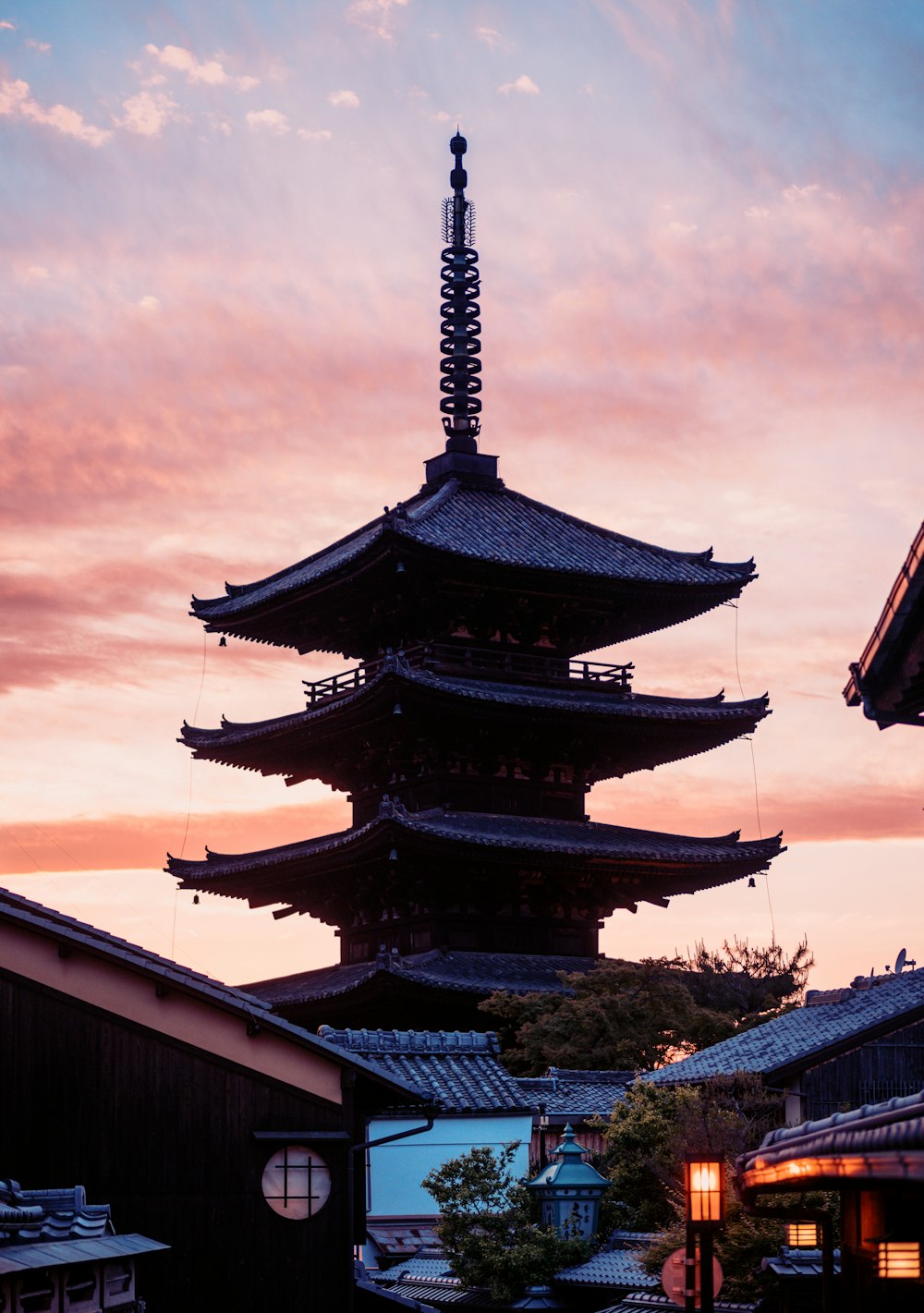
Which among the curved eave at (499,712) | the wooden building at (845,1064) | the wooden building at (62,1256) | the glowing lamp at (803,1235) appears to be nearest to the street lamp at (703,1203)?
the glowing lamp at (803,1235)

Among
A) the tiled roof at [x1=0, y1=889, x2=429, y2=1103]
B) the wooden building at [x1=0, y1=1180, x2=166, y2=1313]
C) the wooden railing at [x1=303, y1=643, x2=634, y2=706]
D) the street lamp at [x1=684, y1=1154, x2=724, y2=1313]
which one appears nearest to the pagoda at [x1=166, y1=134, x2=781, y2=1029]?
the wooden railing at [x1=303, y1=643, x2=634, y2=706]

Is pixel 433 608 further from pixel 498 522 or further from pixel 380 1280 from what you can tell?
pixel 380 1280

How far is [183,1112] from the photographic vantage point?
23047 mm

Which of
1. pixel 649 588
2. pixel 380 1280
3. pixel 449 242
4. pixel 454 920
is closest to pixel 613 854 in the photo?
pixel 454 920

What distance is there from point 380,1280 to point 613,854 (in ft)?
55.8

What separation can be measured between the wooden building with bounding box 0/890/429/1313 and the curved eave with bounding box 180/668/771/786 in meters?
22.4

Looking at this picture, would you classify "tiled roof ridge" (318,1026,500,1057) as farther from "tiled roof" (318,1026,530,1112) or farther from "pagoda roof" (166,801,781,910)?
"pagoda roof" (166,801,781,910)

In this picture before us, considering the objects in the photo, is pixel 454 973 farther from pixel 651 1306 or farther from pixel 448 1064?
pixel 651 1306

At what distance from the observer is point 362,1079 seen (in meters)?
24.1

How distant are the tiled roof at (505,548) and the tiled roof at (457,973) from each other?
32.1 feet

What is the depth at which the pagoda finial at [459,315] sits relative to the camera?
55688mm

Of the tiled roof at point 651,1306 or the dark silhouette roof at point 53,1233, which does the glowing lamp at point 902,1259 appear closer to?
the dark silhouette roof at point 53,1233

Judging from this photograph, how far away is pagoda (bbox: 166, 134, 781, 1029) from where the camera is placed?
47000 millimetres

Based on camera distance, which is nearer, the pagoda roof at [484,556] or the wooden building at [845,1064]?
the wooden building at [845,1064]
